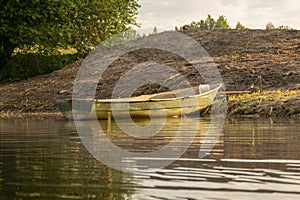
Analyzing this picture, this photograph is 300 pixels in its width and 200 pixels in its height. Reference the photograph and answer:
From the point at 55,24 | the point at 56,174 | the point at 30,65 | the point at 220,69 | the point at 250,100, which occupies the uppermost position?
the point at 55,24

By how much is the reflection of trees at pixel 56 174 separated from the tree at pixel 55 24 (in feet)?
81.7

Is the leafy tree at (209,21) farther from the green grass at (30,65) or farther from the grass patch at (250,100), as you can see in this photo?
the grass patch at (250,100)

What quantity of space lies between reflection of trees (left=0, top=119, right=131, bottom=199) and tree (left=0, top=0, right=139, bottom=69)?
24.9m

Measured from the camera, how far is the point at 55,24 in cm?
3897

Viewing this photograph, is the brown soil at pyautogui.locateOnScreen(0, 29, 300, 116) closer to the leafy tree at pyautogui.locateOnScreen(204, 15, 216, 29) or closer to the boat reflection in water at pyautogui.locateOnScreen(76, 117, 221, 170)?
the boat reflection in water at pyautogui.locateOnScreen(76, 117, 221, 170)

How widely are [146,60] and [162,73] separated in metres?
4.28

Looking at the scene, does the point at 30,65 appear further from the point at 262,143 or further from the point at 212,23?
the point at 212,23

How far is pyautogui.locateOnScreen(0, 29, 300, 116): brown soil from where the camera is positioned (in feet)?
105

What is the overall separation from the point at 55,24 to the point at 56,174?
103 ft

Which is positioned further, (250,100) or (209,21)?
(209,21)

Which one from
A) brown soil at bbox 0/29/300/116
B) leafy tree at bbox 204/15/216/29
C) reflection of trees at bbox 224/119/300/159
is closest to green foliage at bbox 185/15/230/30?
leafy tree at bbox 204/15/216/29

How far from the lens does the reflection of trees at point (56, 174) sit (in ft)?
22.8

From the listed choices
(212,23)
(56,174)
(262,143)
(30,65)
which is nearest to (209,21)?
(212,23)

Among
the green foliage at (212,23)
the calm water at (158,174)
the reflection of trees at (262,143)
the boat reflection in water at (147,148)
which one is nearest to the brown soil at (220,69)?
the reflection of trees at (262,143)
